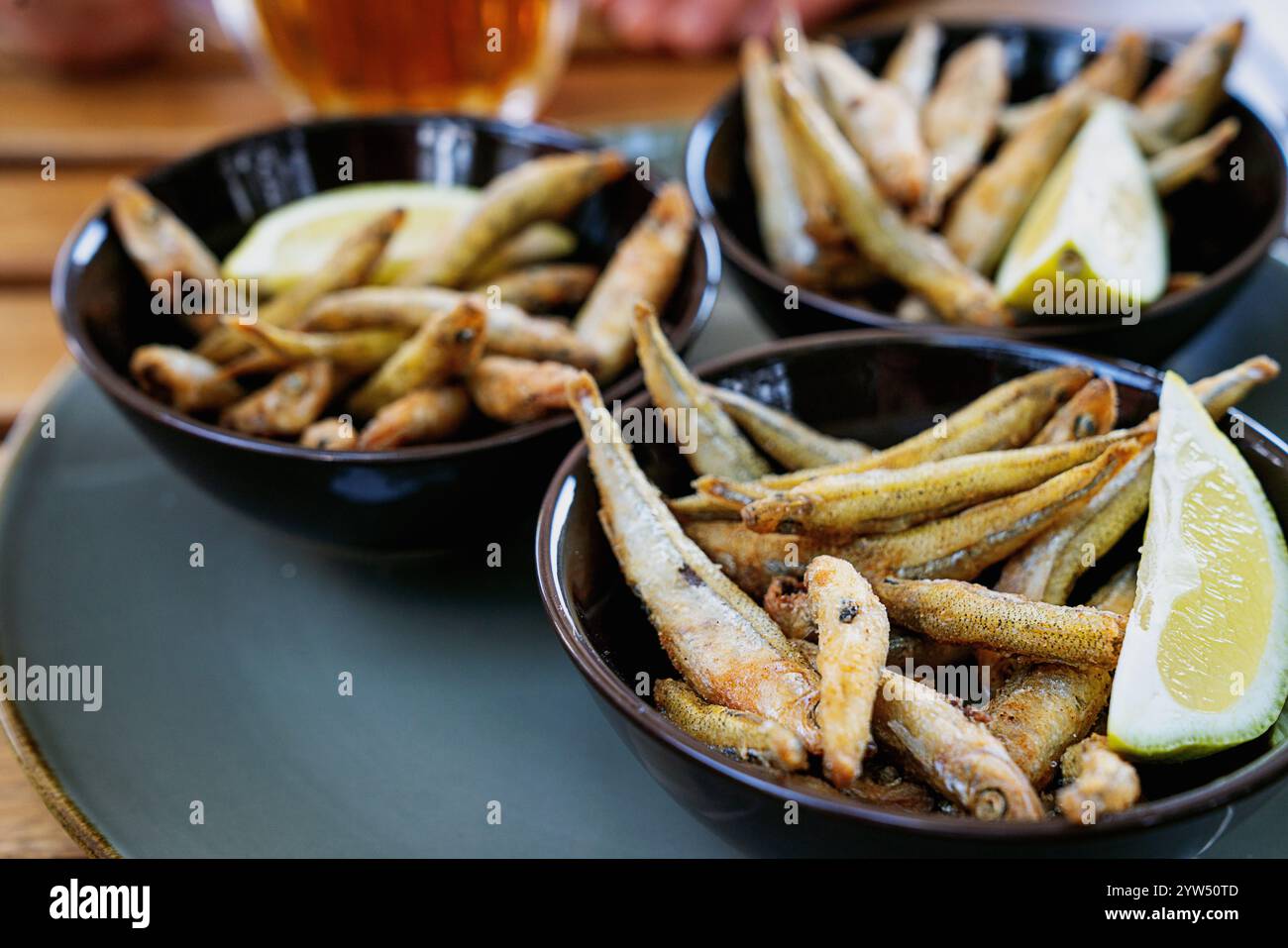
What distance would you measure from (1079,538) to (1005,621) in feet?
0.46

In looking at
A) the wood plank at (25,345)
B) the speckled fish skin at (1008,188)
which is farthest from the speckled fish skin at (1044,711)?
the wood plank at (25,345)

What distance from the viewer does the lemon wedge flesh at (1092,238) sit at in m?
1.19

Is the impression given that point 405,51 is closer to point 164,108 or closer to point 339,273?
point 164,108

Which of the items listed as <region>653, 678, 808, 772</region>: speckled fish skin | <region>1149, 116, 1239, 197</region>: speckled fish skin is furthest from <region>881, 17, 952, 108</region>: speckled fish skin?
<region>653, 678, 808, 772</region>: speckled fish skin

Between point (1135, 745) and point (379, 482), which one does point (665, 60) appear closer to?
point (379, 482)

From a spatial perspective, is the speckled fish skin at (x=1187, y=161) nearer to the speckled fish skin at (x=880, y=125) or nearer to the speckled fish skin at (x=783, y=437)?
the speckled fish skin at (x=880, y=125)

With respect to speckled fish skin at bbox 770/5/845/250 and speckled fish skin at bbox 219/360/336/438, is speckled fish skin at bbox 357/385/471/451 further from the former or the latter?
speckled fish skin at bbox 770/5/845/250

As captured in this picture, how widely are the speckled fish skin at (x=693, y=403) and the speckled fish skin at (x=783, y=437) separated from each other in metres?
0.02

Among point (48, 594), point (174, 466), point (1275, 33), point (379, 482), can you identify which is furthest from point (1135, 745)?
point (1275, 33)

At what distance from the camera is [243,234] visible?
1.47 meters

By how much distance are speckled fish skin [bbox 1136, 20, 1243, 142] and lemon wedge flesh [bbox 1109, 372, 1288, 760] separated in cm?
66

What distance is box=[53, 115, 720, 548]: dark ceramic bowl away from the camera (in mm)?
1066
